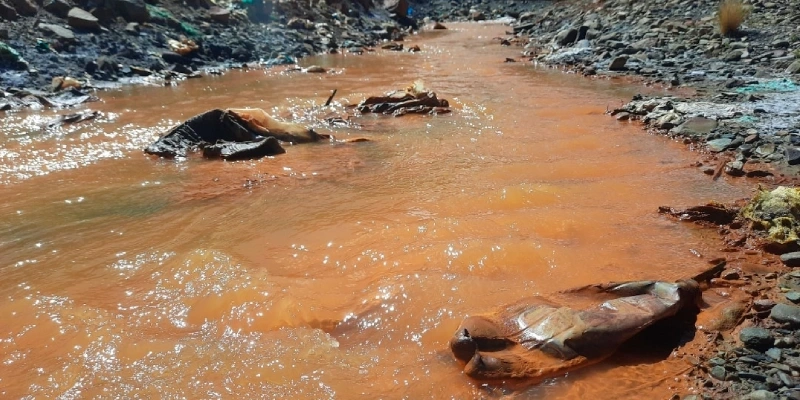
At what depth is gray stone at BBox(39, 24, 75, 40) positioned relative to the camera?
11586mm

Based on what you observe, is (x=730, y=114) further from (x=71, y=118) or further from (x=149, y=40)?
(x=149, y=40)

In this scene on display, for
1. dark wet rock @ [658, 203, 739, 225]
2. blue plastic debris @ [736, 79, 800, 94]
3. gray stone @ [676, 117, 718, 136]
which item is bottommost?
dark wet rock @ [658, 203, 739, 225]

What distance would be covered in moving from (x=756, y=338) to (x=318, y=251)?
2829mm

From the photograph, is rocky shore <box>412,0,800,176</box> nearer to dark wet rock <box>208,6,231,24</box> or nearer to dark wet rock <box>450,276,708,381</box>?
dark wet rock <box>450,276,708,381</box>

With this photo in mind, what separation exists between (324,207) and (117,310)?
6.67ft

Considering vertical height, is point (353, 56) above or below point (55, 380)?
above

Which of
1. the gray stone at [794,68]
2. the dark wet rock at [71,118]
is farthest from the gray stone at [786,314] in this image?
the dark wet rock at [71,118]

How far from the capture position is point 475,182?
217 inches

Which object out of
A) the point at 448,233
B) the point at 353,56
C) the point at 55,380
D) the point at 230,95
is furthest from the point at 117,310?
the point at 353,56

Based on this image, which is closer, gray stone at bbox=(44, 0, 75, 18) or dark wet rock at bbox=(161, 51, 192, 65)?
gray stone at bbox=(44, 0, 75, 18)

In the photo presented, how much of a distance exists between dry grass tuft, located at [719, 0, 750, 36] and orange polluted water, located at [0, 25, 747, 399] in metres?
5.97

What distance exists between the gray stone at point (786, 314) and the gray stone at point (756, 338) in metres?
0.14

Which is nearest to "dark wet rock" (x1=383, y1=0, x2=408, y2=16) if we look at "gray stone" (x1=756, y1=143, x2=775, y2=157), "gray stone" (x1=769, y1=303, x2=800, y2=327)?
"gray stone" (x1=756, y1=143, x2=775, y2=157)

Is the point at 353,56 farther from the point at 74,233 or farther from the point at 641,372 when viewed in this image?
the point at 641,372
